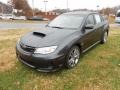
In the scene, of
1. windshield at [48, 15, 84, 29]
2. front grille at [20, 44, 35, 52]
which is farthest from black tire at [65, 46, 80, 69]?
front grille at [20, 44, 35, 52]

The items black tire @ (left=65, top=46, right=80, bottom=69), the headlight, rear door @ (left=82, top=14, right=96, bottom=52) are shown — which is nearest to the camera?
the headlight

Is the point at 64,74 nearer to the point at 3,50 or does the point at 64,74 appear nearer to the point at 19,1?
the point at 3,50

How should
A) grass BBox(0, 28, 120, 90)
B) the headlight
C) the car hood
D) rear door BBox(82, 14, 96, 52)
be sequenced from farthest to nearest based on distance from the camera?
rear door BBox(82, 14, 96, 52) < the car hood < the headlight < grass BBox(0, 28, 120, 90)

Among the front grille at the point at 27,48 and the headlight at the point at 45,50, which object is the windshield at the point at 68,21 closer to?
the headlight at the point at 45,50

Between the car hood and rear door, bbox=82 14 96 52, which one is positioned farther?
rear door, bbox=82 14 96 52

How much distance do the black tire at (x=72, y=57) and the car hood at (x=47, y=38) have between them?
0.42 meters

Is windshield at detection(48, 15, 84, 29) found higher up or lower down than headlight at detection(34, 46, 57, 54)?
higher up

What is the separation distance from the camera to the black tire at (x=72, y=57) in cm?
439

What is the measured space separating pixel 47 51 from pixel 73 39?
2.95 feet

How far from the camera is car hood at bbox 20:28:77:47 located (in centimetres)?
415

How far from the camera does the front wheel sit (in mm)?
4424

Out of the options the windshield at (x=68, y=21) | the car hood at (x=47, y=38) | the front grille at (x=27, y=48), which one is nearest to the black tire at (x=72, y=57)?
the car hood at (x=47, y=38)

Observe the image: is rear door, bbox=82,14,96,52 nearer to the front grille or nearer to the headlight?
the headlight

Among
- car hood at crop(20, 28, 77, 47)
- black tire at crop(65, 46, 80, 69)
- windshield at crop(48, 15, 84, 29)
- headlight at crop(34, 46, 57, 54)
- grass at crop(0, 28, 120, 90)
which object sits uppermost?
windshield at crop(48, 15, 84, 29)
